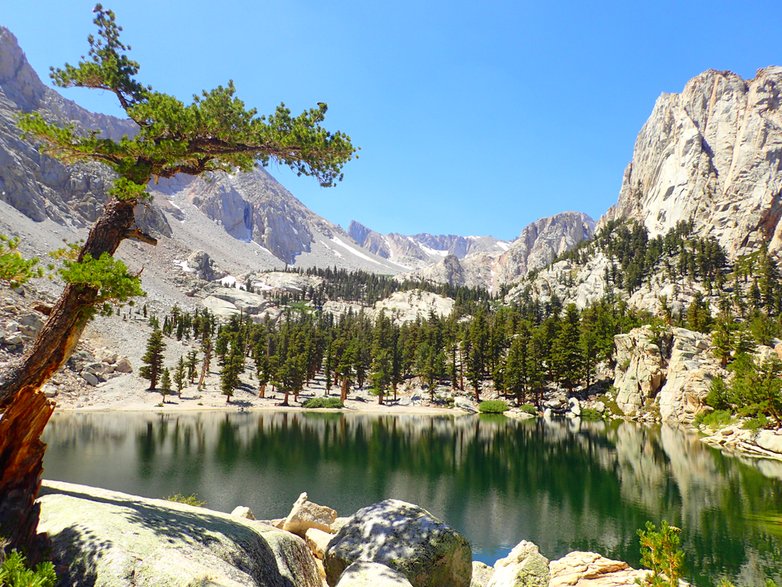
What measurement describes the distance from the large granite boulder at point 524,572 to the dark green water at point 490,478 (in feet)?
27.8

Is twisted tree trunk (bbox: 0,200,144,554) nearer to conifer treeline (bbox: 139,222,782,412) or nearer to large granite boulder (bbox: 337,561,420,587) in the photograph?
large granite boulder (bbox: 337,561,420,587)

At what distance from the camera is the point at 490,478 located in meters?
38.3

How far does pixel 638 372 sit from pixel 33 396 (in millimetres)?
95077

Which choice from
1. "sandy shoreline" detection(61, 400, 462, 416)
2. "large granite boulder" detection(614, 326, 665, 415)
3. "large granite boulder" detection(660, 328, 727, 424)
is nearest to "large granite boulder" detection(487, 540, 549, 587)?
"large granite boulder" detection(660, 328, 727, 424)

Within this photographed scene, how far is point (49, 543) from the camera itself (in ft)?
22.8

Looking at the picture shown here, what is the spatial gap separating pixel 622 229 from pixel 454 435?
168573 millimetres

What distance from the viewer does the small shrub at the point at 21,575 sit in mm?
5059

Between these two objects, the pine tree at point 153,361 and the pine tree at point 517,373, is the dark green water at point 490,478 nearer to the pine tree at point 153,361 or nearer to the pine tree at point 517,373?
the pine tree at point 153,361

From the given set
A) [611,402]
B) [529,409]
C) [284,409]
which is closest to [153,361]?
[284,409]

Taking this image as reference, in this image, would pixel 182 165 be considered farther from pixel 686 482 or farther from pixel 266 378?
pixel 266 378

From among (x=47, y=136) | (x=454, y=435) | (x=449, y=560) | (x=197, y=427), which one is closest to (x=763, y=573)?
(x=449, y=560)

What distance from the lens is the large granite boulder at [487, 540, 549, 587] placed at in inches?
473

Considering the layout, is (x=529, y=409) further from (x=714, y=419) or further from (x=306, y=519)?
(x=306, y=519)

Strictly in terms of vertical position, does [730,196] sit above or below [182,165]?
above
